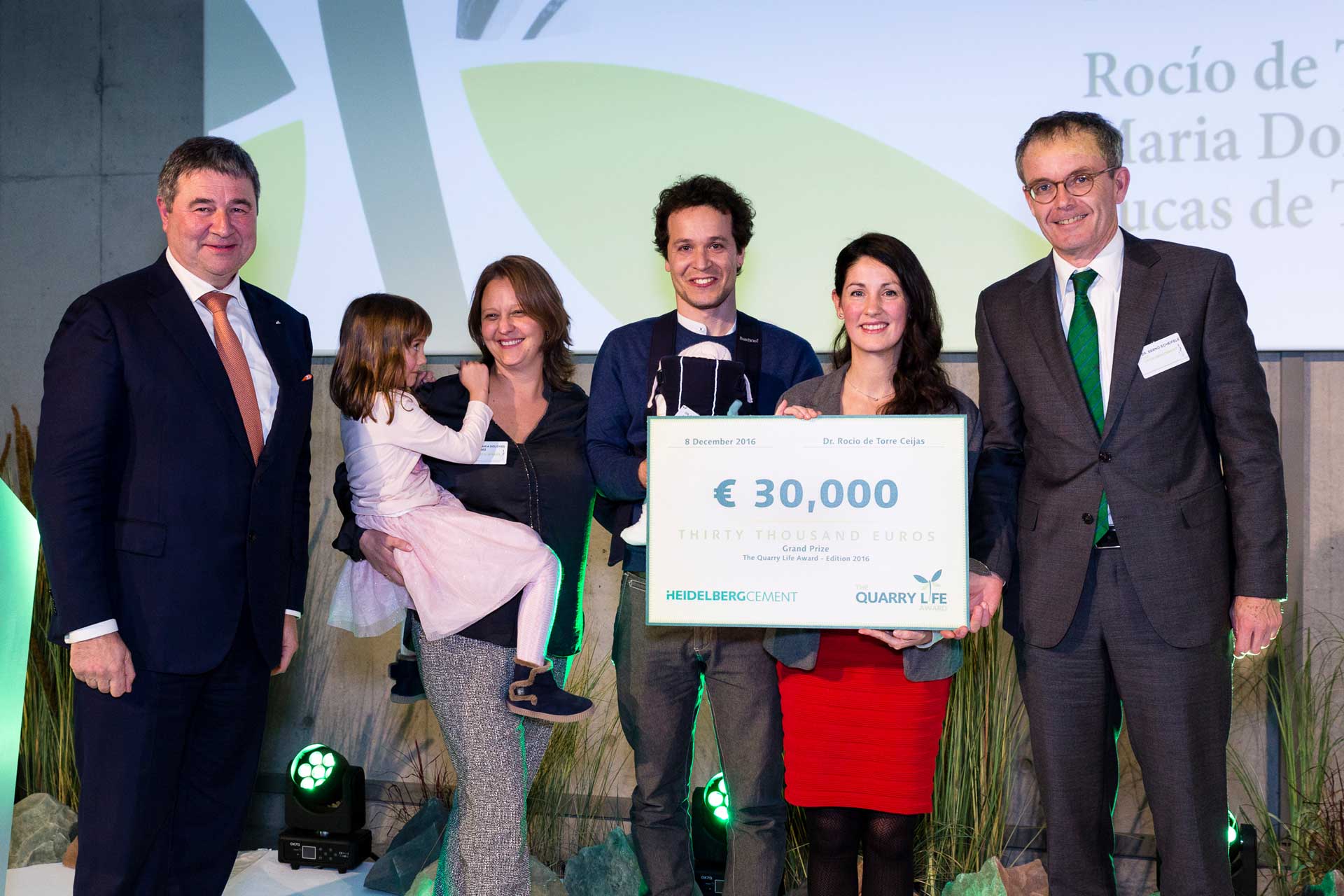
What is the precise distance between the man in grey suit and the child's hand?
1.22m

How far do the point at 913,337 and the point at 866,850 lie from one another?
1164mm

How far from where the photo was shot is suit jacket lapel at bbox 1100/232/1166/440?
2.29m

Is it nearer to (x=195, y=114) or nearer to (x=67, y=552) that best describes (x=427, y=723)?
(x=67, y=552)

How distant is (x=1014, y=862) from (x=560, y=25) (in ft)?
10.9

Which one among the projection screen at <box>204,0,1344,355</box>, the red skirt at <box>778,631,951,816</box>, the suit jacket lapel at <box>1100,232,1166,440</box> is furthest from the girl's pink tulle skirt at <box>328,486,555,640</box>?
the projection screen at <box>204,0,1344,355</box>

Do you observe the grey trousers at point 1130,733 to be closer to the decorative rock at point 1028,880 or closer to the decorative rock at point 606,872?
the decorative rock at point 1028,880

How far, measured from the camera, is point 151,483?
218 cm

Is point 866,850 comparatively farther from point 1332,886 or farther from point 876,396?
point 1332,886

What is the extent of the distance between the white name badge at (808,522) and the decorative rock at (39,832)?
2715 mm

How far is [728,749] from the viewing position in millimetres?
2547

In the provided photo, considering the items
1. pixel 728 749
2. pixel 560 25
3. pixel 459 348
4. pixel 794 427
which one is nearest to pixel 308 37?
pixel 560 25

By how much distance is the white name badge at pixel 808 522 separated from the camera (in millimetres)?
2209

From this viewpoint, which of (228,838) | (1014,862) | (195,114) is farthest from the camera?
(195,114)

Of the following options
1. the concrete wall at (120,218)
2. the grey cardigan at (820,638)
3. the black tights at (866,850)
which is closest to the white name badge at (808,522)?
the grey cardigan at (820,638)
